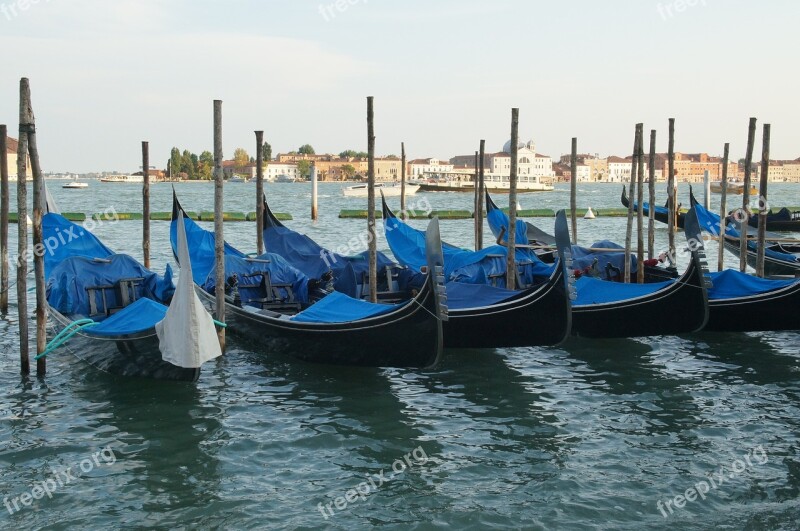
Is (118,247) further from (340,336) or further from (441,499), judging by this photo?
(441,499)

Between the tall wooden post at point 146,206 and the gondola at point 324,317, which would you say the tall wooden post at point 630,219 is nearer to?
the gondola at point 324,317

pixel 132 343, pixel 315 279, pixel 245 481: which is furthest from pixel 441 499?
pixel 315 279

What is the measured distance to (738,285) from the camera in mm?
9375

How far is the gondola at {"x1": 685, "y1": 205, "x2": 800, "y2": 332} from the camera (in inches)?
353

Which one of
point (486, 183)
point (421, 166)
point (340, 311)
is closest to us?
point (340, 311)

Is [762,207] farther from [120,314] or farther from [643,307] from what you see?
[120,314]

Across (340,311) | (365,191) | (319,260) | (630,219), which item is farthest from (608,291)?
(365,191)

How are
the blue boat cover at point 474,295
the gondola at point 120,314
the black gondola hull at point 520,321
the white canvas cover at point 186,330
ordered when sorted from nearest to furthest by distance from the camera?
the white canvas cover at point 186,330 → the gondola at point 120,314 → the black gondola hull at point 520,321 → the blue boat cover at point 474,295

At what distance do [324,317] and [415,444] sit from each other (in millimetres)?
2085

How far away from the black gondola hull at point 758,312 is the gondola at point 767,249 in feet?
10.5

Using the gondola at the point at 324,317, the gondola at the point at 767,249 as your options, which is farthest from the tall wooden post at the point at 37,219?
the gondola at the point at 767,249

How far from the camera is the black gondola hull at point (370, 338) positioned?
705 cm

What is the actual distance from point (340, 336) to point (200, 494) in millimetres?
2556

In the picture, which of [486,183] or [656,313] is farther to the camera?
[486,183]
